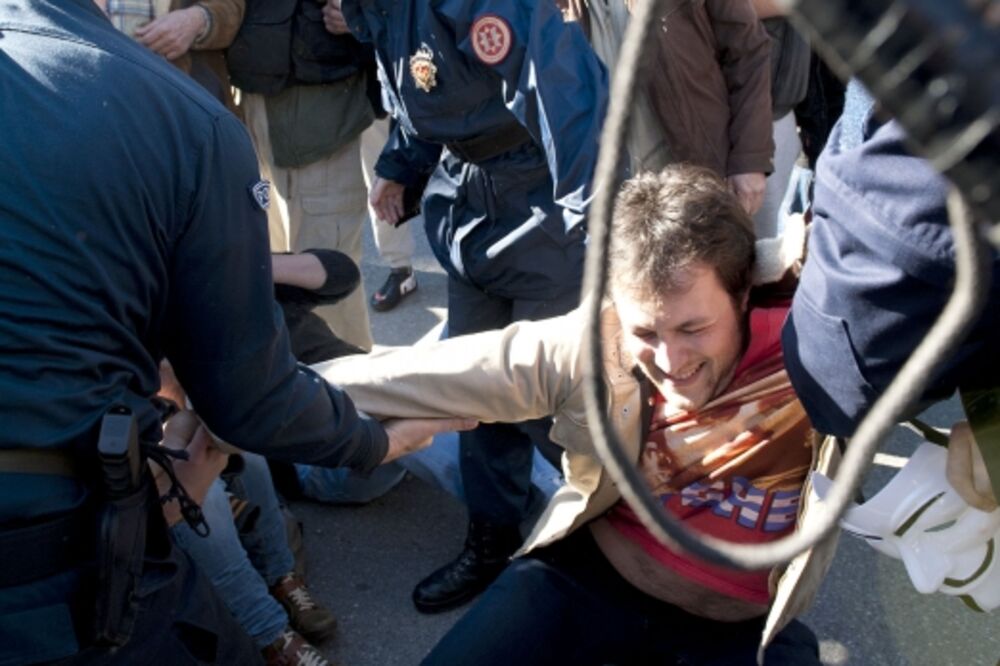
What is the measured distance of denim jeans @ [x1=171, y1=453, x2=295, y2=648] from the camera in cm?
247

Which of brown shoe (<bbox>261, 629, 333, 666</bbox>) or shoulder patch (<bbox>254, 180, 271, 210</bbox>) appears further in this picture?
brown shoe (<bbox>261, 629, 333, 666</bbox>)

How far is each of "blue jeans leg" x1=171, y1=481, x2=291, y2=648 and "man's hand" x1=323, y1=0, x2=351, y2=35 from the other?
1.53 m

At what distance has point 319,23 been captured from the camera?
133 inches

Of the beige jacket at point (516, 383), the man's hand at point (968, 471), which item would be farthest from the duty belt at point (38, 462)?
the man's hand at point (968, 471)

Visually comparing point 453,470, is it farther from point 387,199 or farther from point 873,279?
point 873,279

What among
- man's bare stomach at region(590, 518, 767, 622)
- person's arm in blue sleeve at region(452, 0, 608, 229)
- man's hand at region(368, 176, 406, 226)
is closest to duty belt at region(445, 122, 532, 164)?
person's arm in blue sleeve at region(452, 0, 608, 229)

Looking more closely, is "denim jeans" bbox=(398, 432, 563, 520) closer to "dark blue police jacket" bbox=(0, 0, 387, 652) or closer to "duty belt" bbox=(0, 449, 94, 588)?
"dark blue police jacket" bbox=(0, 0, 387, 652)

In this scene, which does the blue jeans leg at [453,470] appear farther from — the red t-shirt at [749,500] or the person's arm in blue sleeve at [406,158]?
the red t-shirt at [749,500]

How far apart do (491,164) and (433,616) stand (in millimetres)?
1186

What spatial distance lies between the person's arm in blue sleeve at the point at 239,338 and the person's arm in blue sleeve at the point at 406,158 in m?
1.37

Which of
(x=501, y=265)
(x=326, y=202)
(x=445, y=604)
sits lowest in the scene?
(x=445, y=604)

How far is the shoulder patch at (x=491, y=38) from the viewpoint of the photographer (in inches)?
95.0

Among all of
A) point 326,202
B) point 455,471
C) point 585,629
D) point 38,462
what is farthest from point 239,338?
point 326,202

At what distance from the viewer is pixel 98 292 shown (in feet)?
4.68
